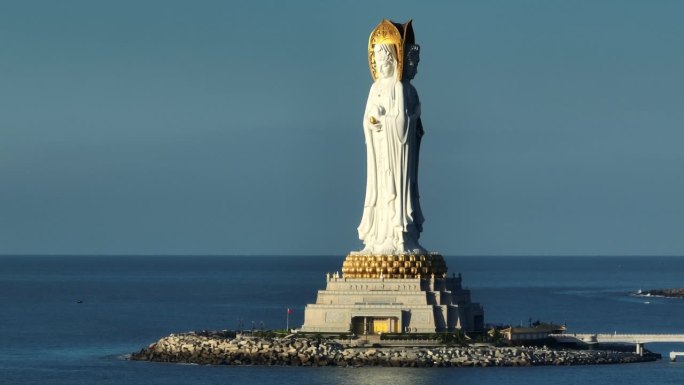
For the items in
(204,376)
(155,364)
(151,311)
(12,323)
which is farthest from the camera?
(151,311)

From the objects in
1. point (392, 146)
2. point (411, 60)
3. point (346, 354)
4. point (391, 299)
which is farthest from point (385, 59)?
point (346, 354)

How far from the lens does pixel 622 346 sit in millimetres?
88812

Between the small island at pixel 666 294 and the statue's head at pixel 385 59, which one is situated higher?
the statue's head at pixel 385 59

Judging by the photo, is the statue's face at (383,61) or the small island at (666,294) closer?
the statue's face at (383,61)

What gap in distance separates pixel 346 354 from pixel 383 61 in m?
14.4

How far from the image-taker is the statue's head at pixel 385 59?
86.6 metres

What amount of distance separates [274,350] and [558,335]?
14314 millimetres

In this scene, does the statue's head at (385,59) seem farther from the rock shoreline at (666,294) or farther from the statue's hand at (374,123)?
the rock shoreline at (666,294)

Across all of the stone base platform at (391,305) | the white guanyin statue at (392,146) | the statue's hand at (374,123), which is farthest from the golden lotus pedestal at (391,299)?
the statue's hand at (374,123)

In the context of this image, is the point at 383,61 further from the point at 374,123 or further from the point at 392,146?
the point at 392,146

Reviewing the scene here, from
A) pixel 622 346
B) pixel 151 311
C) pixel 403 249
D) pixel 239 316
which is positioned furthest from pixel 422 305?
pixel 151 311

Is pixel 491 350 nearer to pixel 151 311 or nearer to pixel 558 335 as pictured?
pixel 558 335

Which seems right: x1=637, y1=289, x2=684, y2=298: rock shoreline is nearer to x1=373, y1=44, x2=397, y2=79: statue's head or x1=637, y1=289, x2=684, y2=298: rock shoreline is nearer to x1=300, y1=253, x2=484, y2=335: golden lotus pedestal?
x1=300, y1=253, x2=484, y2=335: golden lotus pedestal

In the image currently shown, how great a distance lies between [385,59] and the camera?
3410 inches
